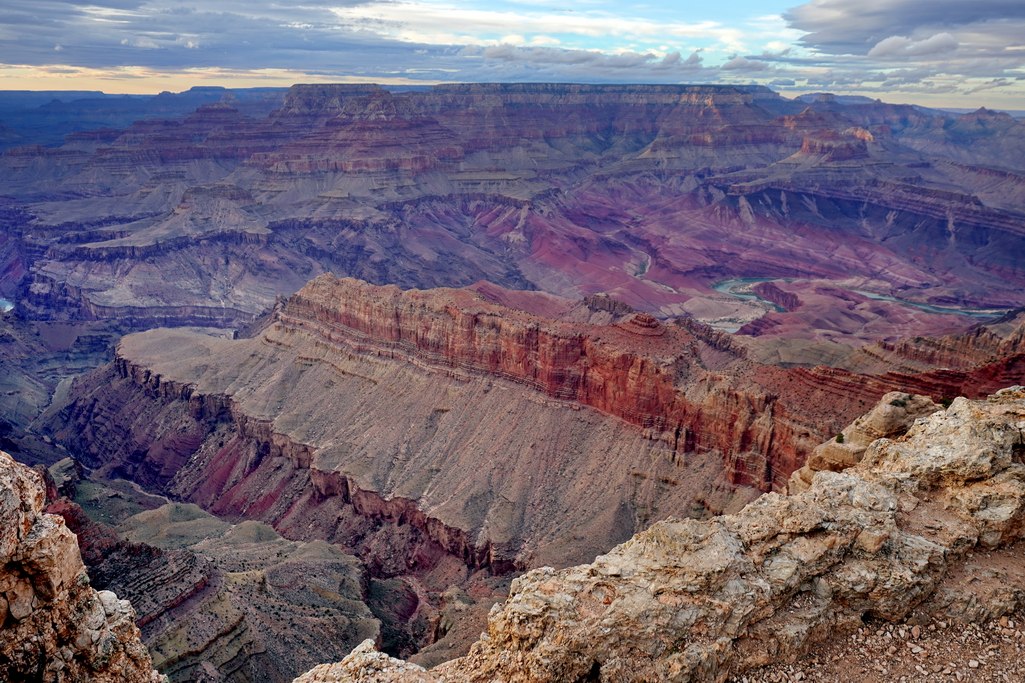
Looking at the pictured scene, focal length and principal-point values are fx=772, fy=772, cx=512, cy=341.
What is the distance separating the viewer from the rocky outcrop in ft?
51.0

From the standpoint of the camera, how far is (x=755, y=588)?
680 inches

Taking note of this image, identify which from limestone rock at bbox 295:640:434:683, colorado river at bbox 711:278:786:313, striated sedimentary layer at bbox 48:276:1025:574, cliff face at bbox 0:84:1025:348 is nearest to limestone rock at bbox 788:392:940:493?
striated sedimentary layer at bbox 48:276:1025:574

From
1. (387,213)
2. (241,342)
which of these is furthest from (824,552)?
(387,213)

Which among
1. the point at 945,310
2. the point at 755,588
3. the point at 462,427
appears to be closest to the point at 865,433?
the point at 755,588

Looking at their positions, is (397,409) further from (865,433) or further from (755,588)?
(755,588)

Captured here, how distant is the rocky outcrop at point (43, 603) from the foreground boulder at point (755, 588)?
15.4 feet

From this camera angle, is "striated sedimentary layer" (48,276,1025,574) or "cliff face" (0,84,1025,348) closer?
"striated sedimentary layer" (48,276,1025,574)

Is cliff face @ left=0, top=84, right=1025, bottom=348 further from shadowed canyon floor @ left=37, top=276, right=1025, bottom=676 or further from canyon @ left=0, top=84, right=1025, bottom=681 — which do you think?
shadowed canyon floor @ left=37, top=276, right=1025, bottom=676

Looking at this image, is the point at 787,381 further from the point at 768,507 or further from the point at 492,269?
the point at 492,269

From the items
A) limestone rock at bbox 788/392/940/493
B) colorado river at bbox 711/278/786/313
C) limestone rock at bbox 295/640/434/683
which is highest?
limestone rock at bbox 788/392/940/493

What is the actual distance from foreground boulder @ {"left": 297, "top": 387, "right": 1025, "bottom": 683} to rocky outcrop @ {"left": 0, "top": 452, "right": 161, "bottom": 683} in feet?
15.4

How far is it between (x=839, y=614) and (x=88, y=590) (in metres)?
16.9

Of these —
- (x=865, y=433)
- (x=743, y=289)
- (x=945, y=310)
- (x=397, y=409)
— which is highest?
(x=865, y=433)

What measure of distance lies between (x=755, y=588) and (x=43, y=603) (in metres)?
15.3
